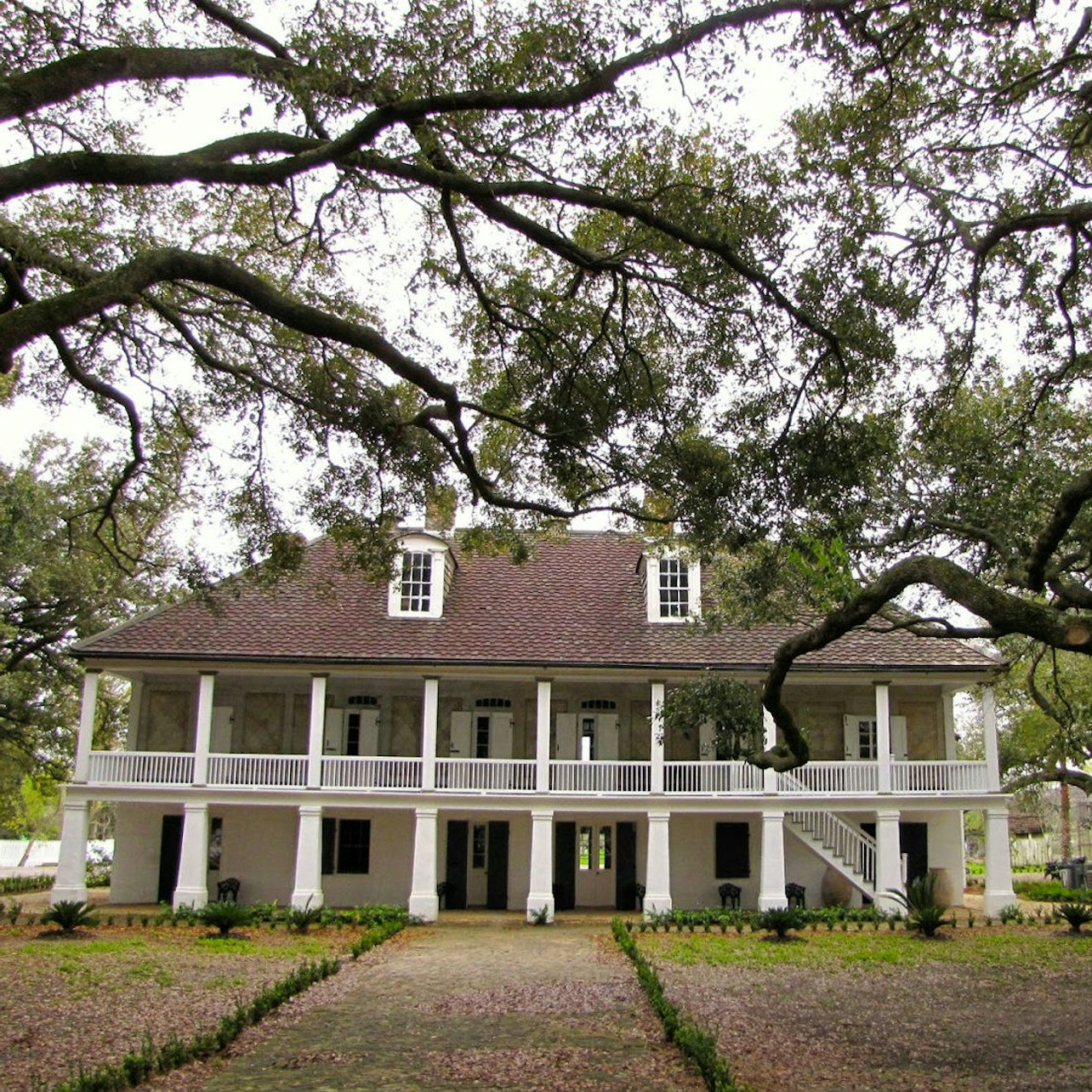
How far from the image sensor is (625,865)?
26.0 metres

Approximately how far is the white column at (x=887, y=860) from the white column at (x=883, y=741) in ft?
2.12

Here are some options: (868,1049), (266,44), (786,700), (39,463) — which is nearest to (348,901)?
(786,700)

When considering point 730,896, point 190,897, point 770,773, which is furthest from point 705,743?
point 190,897

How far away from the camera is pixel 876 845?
2419cm

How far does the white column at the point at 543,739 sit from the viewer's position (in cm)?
2403

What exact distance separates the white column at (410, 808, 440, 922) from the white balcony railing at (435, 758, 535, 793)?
2.55 feet

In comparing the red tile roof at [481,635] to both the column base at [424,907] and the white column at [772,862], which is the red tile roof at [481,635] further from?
the column base at [424,907]

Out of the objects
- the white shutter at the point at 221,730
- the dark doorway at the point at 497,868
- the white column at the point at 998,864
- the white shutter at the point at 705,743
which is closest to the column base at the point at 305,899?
the white shutter at the point at 221,730

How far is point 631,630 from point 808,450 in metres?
14.3

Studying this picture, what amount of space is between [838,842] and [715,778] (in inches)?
114

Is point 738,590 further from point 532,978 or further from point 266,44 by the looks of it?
point 266,44

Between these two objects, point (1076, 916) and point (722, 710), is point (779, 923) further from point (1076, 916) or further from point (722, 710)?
point (722, 710)

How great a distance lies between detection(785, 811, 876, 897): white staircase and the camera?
24.0 meters

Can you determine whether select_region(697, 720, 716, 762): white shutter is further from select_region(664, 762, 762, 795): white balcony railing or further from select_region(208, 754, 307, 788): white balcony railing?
select_region(208, 754, 307, 788): white balcony railing
